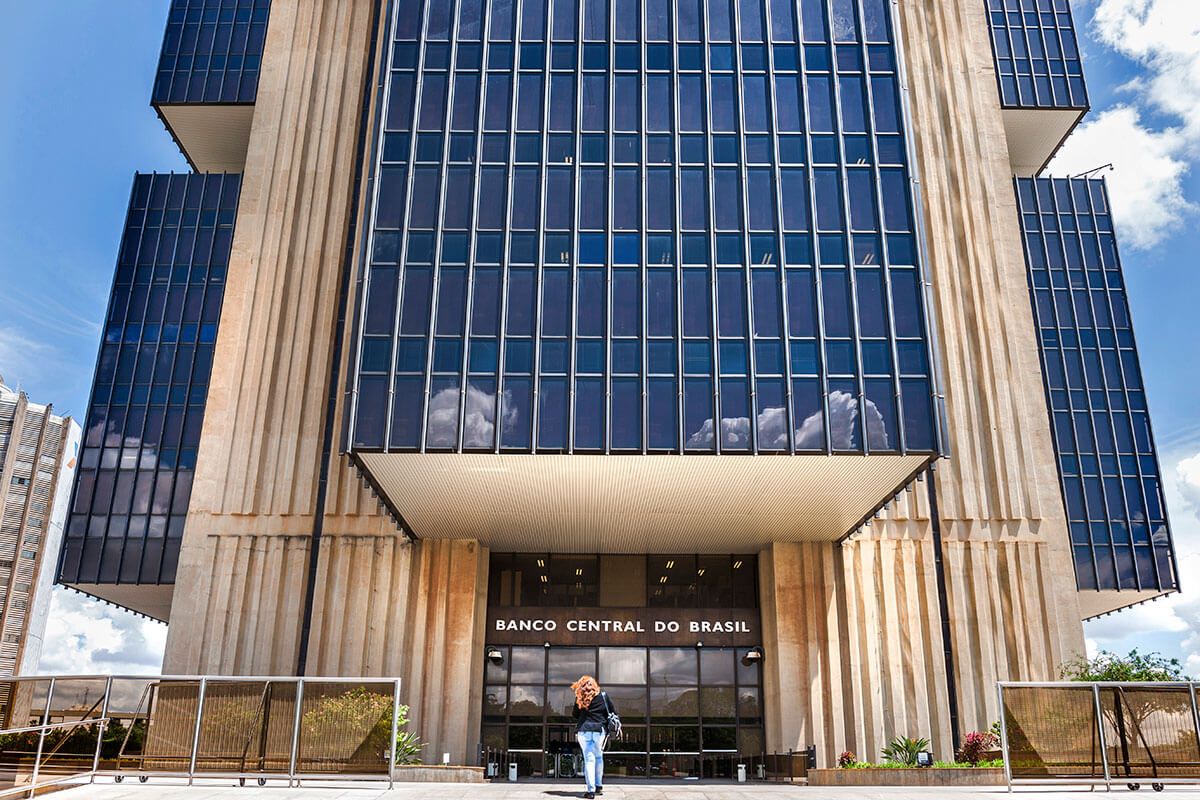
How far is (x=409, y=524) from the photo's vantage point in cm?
3178

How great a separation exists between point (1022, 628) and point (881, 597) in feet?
14.5

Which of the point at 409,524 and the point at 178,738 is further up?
the point at 409,524

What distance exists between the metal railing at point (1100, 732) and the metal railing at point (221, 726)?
1087 cm

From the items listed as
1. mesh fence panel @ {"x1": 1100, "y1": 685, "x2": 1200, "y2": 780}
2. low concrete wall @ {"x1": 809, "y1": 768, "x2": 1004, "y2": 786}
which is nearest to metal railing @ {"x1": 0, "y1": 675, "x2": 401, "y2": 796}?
Result: low concrete wall @ {"x1": 809, "y1": 768, "x2": 1004, "y2": 786}

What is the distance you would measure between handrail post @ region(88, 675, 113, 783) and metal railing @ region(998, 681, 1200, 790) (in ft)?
50.6

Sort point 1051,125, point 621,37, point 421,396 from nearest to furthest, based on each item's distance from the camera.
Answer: point 421,396, point 621,37, point 1051,125

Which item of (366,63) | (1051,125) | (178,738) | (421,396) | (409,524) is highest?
(1051,125)

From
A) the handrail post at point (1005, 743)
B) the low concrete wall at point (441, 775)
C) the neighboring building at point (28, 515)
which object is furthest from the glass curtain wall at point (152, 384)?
the neighboring building at point (28, 515)

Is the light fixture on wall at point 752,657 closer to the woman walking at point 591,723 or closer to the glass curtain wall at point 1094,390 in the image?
the woman walking at point 591,723

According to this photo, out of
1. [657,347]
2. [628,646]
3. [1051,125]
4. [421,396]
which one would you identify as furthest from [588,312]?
[1051,125]

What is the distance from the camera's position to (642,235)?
28031 millimetres

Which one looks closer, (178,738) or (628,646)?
(178,738)

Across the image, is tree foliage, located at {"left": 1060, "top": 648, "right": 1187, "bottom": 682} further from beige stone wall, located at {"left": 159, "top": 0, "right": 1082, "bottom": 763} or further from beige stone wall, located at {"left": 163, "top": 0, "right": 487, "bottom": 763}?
beige stone wall, located at {"left": 163, "top": 0, "right": 487, "bottom": 763}

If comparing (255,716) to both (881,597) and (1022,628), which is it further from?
(1022,628)
